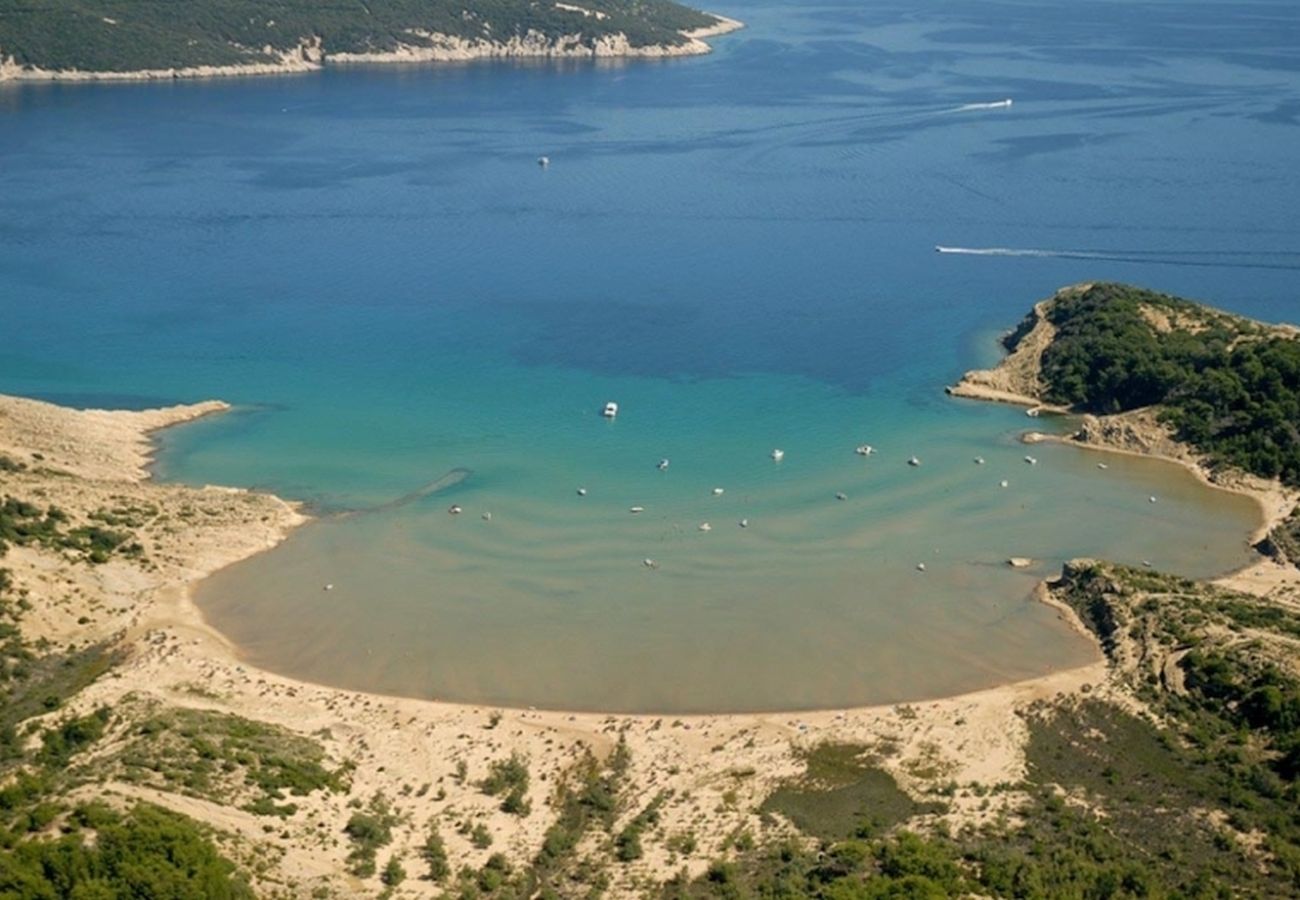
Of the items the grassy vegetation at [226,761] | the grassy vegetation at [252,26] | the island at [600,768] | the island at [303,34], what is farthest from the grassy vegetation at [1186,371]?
the grassy vegetation at [252,26]

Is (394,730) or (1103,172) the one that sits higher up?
(1103,172)

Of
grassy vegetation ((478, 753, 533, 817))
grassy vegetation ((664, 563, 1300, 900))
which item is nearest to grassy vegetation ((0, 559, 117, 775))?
grassy vegetation ((478, 753, 533, 817))

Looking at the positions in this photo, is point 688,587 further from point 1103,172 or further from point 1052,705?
point 1103,172

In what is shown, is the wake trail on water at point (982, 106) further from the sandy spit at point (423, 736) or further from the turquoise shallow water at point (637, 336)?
the sandy spit at point (423, 736)

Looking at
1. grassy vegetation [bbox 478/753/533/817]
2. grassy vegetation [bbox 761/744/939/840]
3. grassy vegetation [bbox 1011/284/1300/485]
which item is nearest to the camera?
grassy vegetation [bbox 761/744/939/840]

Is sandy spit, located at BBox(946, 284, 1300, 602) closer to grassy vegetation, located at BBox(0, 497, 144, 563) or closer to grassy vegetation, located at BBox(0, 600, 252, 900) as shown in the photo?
grassy vegetation, located at BBox(0, 600, 252, 900)

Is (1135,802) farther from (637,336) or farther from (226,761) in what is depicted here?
(637,336)

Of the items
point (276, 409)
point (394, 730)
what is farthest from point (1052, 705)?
point (276, 409)
